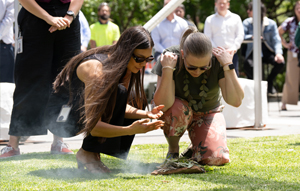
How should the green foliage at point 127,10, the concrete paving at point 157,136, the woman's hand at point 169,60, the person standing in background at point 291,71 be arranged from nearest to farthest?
the woman's hand at point 169,60, the concrete paving at point 157,136, the person standing in background at point 291,71, the green foliage at point 127,10

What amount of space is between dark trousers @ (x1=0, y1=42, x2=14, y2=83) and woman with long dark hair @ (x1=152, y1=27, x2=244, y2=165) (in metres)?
2.81

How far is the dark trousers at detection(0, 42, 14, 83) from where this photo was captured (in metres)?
5.80

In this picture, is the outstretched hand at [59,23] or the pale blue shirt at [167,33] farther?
the pale blue shirt at [167,33]

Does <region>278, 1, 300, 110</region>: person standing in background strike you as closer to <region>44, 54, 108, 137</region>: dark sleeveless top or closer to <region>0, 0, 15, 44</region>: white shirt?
<region>0, 0, 15, 44</region>: white shirt

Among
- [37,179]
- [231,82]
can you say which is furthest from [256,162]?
[37,179]

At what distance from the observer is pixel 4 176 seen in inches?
124

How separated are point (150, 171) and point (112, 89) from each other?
0.71 meters

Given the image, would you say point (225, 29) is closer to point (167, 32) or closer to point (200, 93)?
point (167, 32)

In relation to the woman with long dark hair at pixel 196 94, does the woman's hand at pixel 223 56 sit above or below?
above

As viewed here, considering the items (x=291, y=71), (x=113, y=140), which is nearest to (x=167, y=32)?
(x=291, y=71)

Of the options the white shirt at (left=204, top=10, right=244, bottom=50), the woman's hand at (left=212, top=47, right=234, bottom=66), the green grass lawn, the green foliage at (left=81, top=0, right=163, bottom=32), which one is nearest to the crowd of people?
the woman's hand at (left=212, top=47, right=234, bottom=66)

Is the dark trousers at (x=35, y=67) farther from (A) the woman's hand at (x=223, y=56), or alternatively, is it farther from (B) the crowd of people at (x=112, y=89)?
(A) the woman's hand at (x=223, y=56)

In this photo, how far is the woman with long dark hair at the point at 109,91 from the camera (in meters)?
2.97

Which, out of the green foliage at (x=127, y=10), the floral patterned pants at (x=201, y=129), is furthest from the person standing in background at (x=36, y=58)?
the green foliage at (x=127, y=10)
